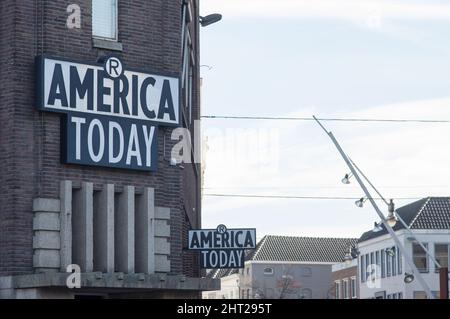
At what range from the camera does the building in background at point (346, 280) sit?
349ft

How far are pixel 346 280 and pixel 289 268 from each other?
2349cm

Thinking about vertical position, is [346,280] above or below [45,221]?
above

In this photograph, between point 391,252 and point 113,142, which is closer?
point 113,142

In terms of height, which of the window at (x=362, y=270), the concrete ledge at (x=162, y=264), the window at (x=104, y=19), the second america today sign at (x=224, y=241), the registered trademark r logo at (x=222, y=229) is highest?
the window at (x=104, y=19)

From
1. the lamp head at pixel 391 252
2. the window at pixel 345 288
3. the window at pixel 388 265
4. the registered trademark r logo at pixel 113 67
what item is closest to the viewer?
the registered trademark r logo at pixel 113 67

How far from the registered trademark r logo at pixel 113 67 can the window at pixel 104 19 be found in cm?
78

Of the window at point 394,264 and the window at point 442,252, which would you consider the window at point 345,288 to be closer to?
the window at point 394,264

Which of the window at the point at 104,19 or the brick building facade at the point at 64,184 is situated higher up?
the window at the point at 104,19

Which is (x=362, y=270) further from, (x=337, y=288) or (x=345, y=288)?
(x=337, y=288)

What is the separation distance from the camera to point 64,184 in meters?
23.6

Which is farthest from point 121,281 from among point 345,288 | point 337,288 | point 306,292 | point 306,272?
point 306,272

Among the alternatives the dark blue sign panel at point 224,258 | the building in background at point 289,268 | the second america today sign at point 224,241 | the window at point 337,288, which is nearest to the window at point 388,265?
the window at point 337,288

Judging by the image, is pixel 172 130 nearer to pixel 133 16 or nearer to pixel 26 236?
pixel 133 16
